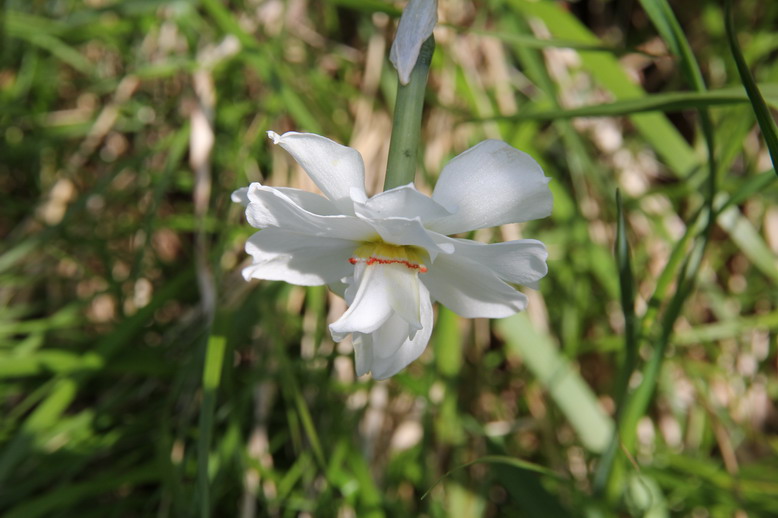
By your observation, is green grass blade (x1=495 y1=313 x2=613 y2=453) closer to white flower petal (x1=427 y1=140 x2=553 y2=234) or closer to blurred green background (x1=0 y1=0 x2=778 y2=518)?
blurred green background (x1=0 y1=0 x2=778 y2=518)

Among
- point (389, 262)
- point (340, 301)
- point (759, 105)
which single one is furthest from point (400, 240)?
point (340, 301)

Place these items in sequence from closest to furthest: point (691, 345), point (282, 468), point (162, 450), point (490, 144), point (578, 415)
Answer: point (490, 144) < point (162, 450) < point (578, 415) < point (282, 468) < point (691, 345)

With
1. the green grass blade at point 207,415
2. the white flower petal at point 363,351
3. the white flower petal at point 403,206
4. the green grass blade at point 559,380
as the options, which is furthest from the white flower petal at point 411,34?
the green grass blade at point 559,380

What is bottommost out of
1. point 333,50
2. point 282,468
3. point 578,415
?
point 282,468

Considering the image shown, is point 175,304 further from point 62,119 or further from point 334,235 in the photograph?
point 334,235

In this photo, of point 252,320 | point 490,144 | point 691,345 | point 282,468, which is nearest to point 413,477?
point 282,468

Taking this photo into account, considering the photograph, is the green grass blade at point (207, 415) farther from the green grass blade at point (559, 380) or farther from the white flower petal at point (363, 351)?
the green grass blade at point (559, 380)
